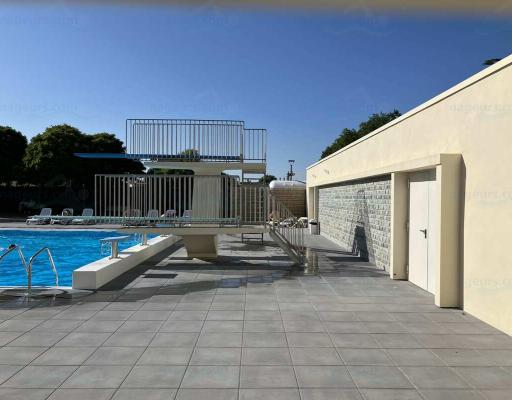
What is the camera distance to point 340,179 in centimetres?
1393

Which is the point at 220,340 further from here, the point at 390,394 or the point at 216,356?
the point at 390,394

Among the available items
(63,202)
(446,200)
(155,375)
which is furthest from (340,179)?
(63,202)

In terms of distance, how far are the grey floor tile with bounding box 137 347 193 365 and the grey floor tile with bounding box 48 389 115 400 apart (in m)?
0.62

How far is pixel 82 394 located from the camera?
3.45 metres

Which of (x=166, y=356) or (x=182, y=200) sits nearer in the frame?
(x=166, y=356)

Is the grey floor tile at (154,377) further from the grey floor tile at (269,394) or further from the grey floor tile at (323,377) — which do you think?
the grey floor tile at (323,377)

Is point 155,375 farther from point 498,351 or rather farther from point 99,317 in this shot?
point 498,351

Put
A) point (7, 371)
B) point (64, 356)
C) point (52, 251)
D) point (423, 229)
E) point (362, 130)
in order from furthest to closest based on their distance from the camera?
point (362, 130)
point (52, 251)
point (423, 229)
point (64, 356)
point (7, 371)

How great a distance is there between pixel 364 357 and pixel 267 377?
1128 millimetres

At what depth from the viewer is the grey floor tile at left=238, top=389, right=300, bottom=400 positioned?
341cm

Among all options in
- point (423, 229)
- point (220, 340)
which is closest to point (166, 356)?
point (220, 340)

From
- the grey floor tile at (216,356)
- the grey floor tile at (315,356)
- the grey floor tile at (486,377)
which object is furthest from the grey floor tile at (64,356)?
the grey floor tile at (486,377)

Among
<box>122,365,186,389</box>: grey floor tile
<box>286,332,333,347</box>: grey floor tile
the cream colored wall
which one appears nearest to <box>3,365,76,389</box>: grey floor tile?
<box>122,365,186,389</box>: grey floor tile

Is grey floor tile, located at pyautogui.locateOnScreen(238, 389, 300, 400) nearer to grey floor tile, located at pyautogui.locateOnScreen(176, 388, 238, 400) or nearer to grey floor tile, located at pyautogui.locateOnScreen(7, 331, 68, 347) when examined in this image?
grey floor tile, located at pyautogui.locateOnScreen(176, 388, 238, 400)
